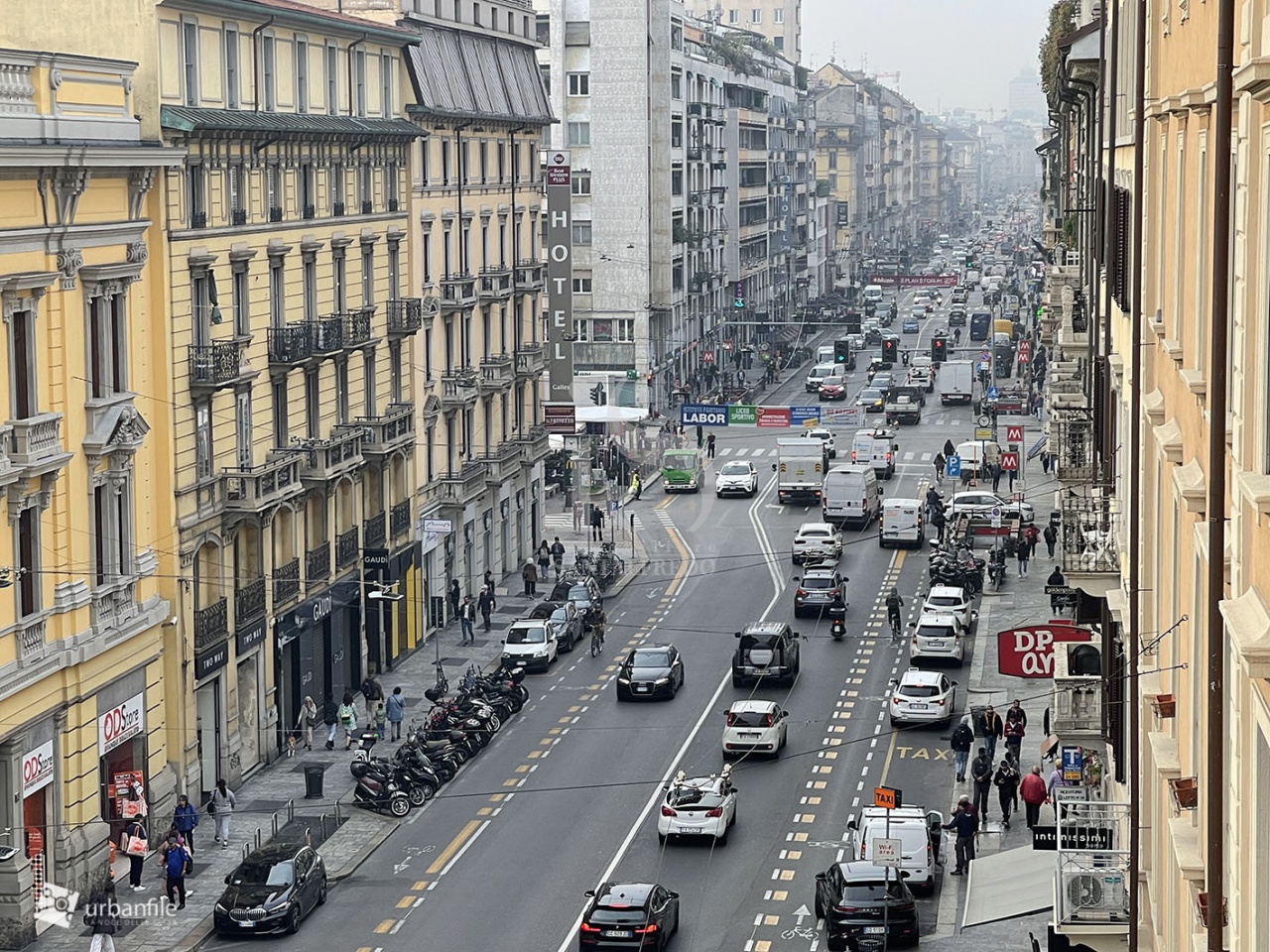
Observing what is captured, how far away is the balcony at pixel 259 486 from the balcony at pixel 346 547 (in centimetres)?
584

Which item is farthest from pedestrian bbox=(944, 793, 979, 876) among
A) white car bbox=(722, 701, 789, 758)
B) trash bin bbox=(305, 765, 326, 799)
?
trash bin bbox=(305, 765, 326, 799)

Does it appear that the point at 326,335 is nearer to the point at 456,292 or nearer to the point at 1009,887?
the point at 456,292

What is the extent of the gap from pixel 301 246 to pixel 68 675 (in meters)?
18.6

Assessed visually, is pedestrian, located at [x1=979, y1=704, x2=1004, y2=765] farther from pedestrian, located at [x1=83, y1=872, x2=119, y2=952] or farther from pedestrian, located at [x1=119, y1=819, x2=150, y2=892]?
pedestrian, located at [x1=83, y1=872, x2=119, y2=952]

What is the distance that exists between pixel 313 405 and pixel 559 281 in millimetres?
27500

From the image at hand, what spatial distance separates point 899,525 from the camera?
265ft

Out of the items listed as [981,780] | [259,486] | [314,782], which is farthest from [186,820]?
[981,780]

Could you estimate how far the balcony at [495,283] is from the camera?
73062 mm

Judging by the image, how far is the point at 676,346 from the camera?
5305 inches

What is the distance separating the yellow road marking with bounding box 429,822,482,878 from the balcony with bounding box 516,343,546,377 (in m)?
34.6

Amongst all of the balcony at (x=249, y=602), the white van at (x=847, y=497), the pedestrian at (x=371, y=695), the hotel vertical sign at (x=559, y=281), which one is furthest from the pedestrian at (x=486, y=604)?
the white van at (x=847, y=497)

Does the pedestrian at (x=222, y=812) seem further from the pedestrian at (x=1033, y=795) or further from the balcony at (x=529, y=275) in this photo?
the balcony at (x=529, y=275)

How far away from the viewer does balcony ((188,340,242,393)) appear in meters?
46.8

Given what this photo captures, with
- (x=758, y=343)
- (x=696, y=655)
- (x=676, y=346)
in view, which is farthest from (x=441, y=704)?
(x=758, y=343)
